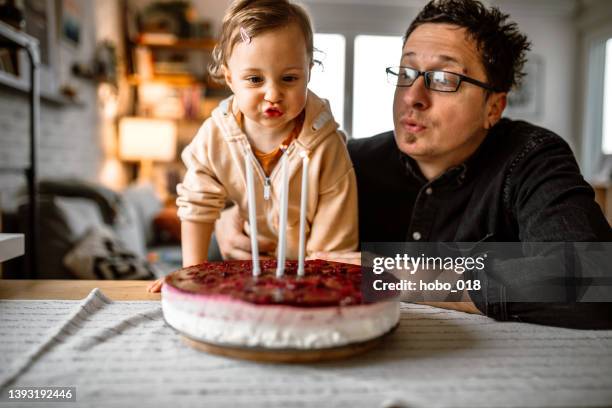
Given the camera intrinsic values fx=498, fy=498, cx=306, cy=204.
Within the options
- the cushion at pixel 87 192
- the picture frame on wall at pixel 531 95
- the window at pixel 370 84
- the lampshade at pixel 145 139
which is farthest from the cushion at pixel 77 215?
the picture frame on wall at pixel 531 95

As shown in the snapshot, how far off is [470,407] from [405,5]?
586 cm

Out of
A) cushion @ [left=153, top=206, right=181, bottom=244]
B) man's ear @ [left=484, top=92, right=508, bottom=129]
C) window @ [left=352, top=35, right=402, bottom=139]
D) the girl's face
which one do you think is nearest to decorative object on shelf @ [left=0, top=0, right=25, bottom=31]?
the girl's face

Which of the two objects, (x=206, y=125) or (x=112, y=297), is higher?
(x=206, y=125)

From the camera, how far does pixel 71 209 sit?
222 centimetres

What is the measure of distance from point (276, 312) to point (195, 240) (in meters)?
0.63

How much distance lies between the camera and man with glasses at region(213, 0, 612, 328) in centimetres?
111

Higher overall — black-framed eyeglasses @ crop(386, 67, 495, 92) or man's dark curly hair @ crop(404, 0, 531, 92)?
man's dark curly hair @ crop(404, 0, 531, 92)

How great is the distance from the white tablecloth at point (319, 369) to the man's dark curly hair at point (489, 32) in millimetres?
708

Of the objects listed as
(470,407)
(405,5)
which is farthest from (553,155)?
(405,5)

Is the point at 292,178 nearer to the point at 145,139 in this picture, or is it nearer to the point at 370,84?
the point at 145,139

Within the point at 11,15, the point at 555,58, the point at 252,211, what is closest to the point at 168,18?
the point at 11,15

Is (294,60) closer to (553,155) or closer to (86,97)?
(553,155)

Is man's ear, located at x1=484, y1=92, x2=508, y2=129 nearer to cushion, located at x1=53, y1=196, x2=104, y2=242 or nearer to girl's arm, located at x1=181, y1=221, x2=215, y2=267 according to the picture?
girl's arm, located at x1=181, y1=221, x2=215, y2=267

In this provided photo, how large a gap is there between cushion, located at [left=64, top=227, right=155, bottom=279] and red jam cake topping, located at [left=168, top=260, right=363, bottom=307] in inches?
53.7
